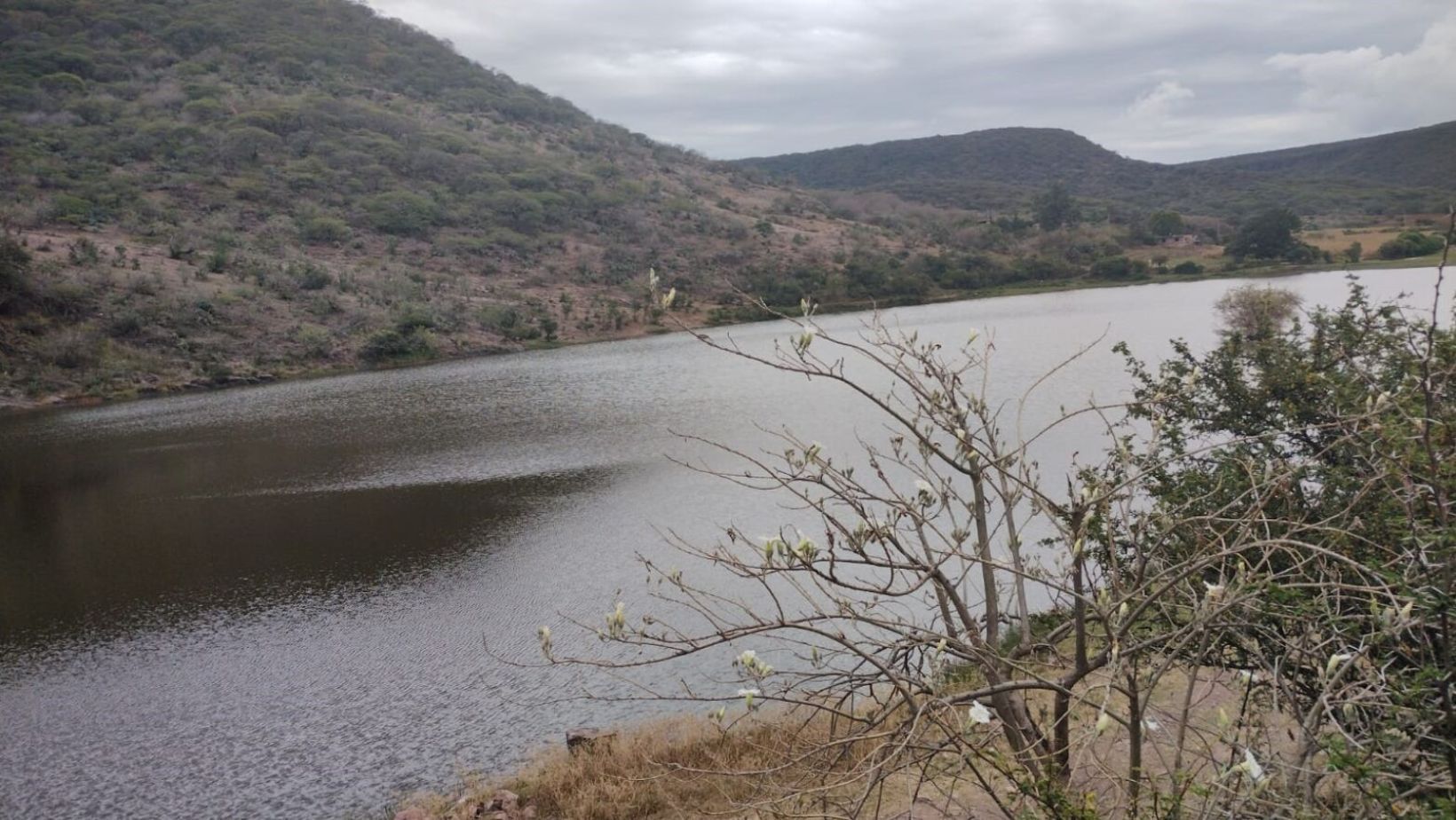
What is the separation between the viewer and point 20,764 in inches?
336

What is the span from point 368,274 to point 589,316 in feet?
39.1

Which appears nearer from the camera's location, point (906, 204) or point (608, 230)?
point (608, 230)

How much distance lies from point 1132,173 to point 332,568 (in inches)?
5437

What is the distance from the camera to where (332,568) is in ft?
44.5

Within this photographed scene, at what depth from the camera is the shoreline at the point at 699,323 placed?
32562mm

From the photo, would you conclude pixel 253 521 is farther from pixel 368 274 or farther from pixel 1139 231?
pixel 1139 231

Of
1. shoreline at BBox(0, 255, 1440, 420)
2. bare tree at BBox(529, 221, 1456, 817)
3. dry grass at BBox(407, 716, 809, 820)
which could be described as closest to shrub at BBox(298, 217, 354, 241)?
shoreline at BBox(0, 255, 1440, 420)

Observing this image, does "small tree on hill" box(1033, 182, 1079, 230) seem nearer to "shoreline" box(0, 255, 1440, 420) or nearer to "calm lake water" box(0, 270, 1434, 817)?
"shoreline" box(0, 255, 1440, 420)

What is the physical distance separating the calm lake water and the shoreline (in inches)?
127

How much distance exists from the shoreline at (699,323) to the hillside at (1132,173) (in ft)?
94.7

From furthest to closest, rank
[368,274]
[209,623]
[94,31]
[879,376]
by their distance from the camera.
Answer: [94,31] → [368,274] → [879,376] → [209,623]

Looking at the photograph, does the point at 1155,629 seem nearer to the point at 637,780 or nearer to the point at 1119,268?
the point at 637,780

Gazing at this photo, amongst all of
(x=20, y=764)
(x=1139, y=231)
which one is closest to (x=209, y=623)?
(x=20, y=764)

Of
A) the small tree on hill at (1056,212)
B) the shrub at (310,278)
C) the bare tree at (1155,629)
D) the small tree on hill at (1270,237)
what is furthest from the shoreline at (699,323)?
the small tree on hill at (1056,212)
